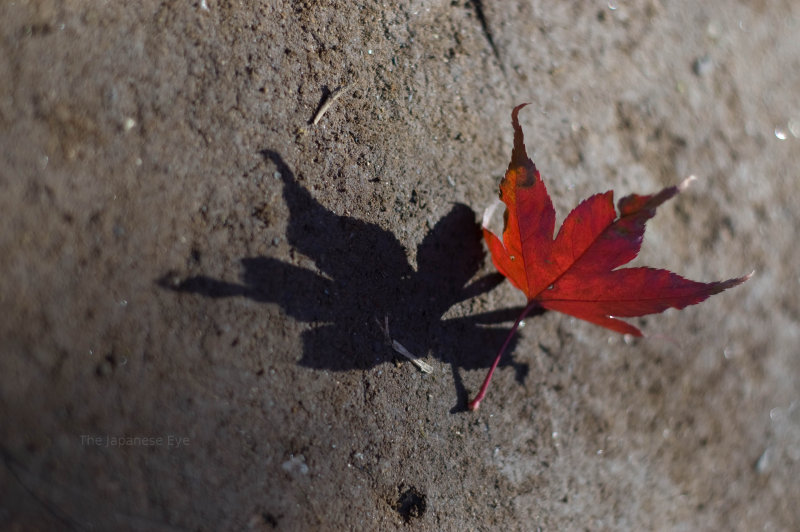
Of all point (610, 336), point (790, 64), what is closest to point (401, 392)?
point (610, 336)

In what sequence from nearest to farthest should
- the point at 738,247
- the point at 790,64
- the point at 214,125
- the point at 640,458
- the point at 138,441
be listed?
the point at 138,441, the point at 214,125, the point at 640,458, the point at 738,247, the point at 790,64

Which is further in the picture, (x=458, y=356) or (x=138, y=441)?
(x=458, y=356)

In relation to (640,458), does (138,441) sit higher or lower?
lower

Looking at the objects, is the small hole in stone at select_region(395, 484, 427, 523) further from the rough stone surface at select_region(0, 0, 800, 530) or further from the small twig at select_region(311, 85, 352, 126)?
the small twig at select_region(311, 85, 352, 126)

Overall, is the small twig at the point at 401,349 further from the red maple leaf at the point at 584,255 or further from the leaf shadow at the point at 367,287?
the red maple leaf at the point at 584,255

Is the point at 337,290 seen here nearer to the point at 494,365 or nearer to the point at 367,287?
the point at 367,287

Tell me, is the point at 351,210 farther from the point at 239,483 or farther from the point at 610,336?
the point at 610,336
